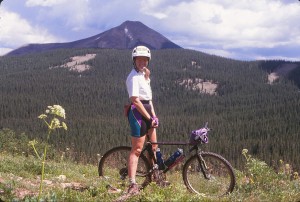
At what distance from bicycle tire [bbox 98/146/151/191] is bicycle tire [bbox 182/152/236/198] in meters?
0.81

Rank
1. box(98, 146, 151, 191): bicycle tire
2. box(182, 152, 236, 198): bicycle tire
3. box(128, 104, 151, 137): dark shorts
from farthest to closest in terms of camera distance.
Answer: box(98, 146, 151, 191): bicycle tire < box(182, 152, 236, 198): bicycle tire < box(128, 104, 151, 137): dark shorts

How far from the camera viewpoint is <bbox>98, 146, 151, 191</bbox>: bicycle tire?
7.54 meters

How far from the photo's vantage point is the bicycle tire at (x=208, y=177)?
734 centimetres

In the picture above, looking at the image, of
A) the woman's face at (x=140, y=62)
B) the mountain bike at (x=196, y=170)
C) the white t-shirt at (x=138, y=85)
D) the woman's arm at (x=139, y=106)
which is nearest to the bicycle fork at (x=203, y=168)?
the mountain bike at (x=196, y=170)

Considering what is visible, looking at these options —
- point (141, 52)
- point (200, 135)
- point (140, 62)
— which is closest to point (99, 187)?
point (200, 135)

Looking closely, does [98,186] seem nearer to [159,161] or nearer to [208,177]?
[159,161]

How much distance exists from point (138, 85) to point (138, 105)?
0.39m

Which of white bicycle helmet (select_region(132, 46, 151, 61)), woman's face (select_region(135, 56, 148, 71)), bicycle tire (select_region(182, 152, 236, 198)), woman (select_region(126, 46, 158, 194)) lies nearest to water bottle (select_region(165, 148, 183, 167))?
bicycle tire (select_region(182, 152, 236, 198))

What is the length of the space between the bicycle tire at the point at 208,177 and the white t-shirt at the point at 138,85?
60.6 inches

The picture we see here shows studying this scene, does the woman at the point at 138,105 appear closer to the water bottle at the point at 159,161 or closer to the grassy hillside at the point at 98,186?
the water bottle at the point at 159,161

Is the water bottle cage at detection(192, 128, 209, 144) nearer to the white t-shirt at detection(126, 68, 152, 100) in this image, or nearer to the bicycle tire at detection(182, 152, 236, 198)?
the bicycle tire at detection(182, 152, 236, 198)

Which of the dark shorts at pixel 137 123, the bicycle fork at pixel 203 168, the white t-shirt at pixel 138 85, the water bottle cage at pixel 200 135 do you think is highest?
the white t-shirt at pixel 138 85

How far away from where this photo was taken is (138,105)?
6.81 metres

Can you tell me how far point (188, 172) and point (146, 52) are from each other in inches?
100
